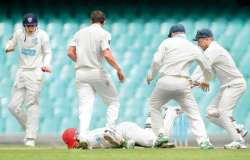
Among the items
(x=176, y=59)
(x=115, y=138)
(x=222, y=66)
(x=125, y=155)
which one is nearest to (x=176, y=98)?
(x=176, y=59)

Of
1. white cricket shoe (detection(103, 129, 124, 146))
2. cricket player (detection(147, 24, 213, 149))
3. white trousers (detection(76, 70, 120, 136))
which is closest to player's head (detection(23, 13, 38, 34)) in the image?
white trousers (detection(76, 70, 120, 136))

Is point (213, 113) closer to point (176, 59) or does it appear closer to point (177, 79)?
point (177, 79)

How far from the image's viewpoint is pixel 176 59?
13969 millimetres

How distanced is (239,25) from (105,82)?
717cm

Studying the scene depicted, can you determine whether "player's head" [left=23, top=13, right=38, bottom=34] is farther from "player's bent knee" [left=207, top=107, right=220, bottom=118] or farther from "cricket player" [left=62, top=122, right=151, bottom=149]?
"player's bent knee" [left=207, top=107, right=220, bottom=118]

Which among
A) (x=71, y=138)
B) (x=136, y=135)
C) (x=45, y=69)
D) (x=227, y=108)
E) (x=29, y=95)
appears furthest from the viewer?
(x=29, y=95)

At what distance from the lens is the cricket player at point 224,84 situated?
14.7 m

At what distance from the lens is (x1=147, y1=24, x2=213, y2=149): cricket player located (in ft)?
45.6

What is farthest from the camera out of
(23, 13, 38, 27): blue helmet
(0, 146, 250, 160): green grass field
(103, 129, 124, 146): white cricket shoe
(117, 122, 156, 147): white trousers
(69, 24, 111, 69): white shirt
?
(23, 13, 38, 27): blue helmet

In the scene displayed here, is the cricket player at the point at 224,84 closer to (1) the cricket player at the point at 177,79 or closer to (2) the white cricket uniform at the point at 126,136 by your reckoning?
(1) the cricket player at the point at 177,79

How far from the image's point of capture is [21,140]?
19188 mm

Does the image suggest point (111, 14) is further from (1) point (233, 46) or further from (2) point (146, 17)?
(1) point (233, 46)

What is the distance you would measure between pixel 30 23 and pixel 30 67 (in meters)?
0.72

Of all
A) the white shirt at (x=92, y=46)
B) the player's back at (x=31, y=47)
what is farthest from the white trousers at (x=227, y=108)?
the player's back at (x=31, y=47)
